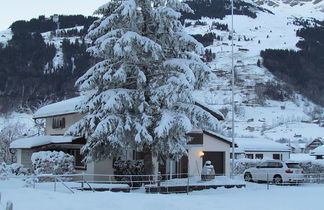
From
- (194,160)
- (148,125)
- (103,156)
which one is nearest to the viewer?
(148,125)

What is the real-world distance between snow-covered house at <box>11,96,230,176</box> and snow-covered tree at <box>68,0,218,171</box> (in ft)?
16.4

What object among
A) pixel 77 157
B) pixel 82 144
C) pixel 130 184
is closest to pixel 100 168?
pixel 82 144

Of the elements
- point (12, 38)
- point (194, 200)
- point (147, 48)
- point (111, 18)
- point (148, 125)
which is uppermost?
point (12, 38)

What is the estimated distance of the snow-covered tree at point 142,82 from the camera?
2217 centimetres

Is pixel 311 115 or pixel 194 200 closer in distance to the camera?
pixel 194 200

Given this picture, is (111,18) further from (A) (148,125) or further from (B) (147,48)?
(A) (148,125)

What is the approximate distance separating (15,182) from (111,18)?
9562 millimetres

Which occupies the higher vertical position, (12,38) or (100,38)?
(12,38)

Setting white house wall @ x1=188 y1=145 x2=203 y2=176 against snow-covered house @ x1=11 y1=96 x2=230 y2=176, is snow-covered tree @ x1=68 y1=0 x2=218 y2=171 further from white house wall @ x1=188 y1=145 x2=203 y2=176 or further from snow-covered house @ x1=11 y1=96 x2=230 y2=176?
white house wall @ x1=188 y1=145 x2=203 y2=176

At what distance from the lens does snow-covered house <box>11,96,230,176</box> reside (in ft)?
97.4

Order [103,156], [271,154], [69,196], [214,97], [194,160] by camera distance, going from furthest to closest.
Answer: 1. [214,97]
2. [271,154]
3. [194,160]
4. [103,156]
5. [69,196]

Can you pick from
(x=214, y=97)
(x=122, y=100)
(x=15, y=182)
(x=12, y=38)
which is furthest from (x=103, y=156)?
(x=12, y=38)

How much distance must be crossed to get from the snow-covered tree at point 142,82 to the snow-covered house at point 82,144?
4.99 metres

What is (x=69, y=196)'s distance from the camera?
14453mm
